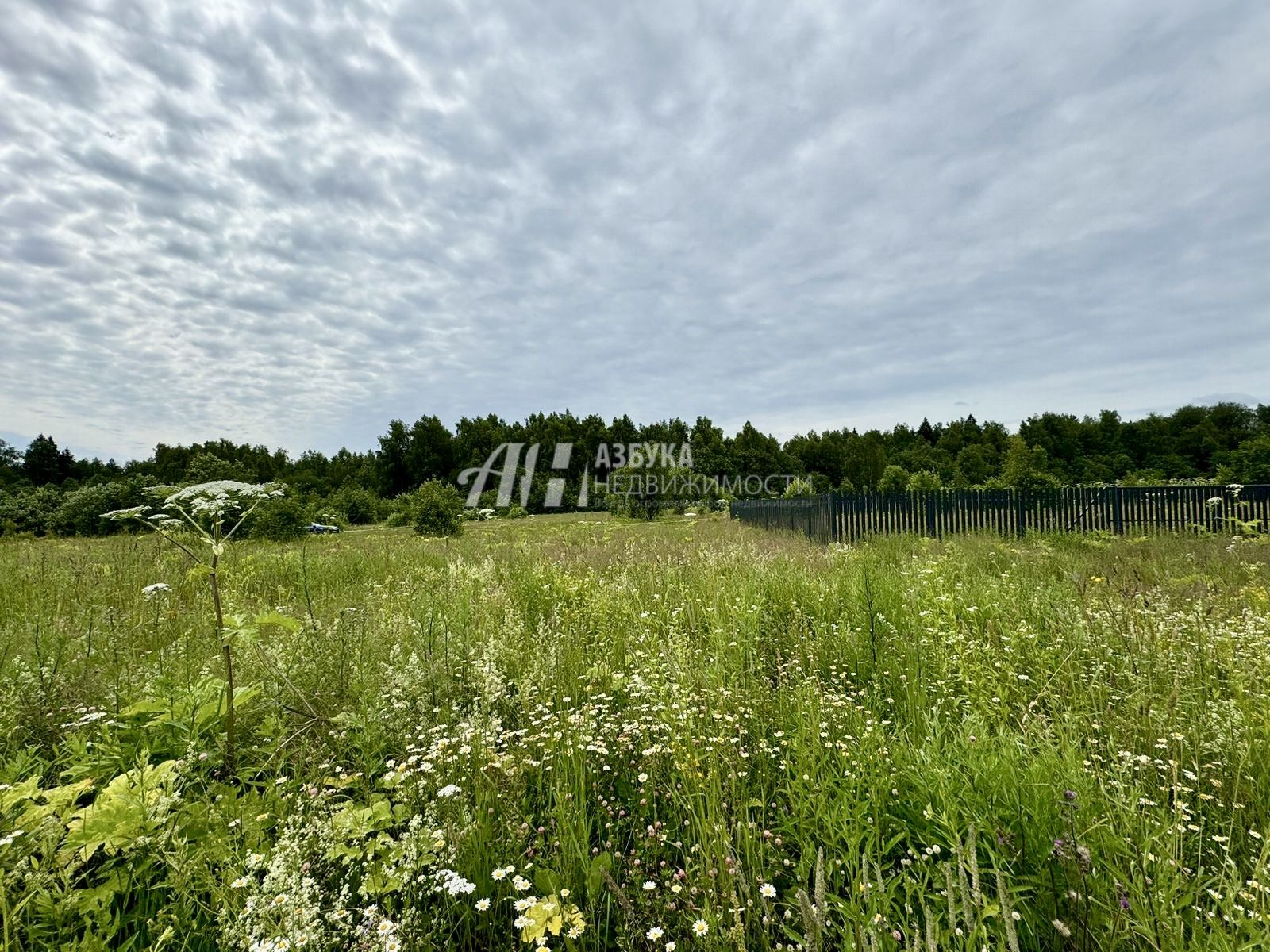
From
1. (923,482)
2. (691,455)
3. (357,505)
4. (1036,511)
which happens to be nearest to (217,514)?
(1036,511)

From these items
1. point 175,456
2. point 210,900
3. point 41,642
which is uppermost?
point 175,456

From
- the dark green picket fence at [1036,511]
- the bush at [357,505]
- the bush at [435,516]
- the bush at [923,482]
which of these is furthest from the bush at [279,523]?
the bush at [923,482]

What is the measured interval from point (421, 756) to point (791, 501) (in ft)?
56.7

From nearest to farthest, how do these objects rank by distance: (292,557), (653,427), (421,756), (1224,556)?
(421,756), (1224,556), (292,557), (653,427)

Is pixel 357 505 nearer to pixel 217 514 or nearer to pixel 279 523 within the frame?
pixel 279 523

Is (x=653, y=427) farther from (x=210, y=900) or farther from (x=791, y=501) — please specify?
(x=210, y=900)

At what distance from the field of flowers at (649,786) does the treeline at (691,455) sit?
22.6 m

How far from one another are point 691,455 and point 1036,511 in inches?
1245

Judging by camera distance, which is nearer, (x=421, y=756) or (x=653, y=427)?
(x=421, y=756)

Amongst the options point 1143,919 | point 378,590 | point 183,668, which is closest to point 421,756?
point 183,668

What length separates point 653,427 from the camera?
51.4 metres

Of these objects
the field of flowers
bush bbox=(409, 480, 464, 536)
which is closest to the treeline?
bush bbox=(409, 480, 464, 536)

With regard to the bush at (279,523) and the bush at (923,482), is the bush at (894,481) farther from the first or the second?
the bush at (279,523)

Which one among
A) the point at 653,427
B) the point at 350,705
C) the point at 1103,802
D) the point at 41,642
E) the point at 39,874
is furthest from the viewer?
the point at 653,427
